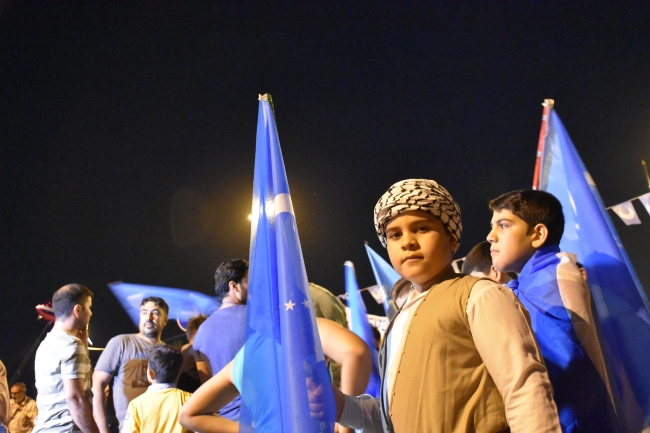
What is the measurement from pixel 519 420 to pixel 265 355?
3.75ft

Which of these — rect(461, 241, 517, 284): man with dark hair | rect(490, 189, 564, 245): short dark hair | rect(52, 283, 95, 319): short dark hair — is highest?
rect(52, 283, 95, 319): short dark hair

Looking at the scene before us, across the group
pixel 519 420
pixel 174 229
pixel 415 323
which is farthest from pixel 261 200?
pixel 174 229

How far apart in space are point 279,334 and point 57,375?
2.39 metres

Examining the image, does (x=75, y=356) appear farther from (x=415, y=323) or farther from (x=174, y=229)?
(x=174, y=229)

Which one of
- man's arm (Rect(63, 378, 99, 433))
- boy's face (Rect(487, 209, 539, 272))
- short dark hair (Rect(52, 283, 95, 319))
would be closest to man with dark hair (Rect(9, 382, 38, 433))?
short dark hair (Rect(52, 283, 95, 319))

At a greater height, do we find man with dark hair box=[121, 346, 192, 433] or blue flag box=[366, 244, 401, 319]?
man with dark hair box=[121, 346, 192, 433]

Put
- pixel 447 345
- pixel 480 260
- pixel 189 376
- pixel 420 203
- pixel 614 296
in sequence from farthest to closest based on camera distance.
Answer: pixel 189 376 < pixel 480 260 < pixel 614 296 < pixel 420 203 < pixel 447 345

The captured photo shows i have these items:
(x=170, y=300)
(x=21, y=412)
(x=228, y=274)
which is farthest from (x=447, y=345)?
(x=21, y=412)

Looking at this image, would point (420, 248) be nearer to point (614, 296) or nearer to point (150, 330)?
point (614, 296)

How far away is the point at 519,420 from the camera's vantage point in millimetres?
1298

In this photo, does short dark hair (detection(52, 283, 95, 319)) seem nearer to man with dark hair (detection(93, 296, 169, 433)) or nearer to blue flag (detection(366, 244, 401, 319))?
man with dark hair (detection(93, 296, 169, 433))

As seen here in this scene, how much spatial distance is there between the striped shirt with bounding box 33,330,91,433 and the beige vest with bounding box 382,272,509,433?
2.96 meters

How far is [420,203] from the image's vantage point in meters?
1.70

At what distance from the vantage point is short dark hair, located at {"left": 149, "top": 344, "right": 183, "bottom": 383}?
10.9 ft
